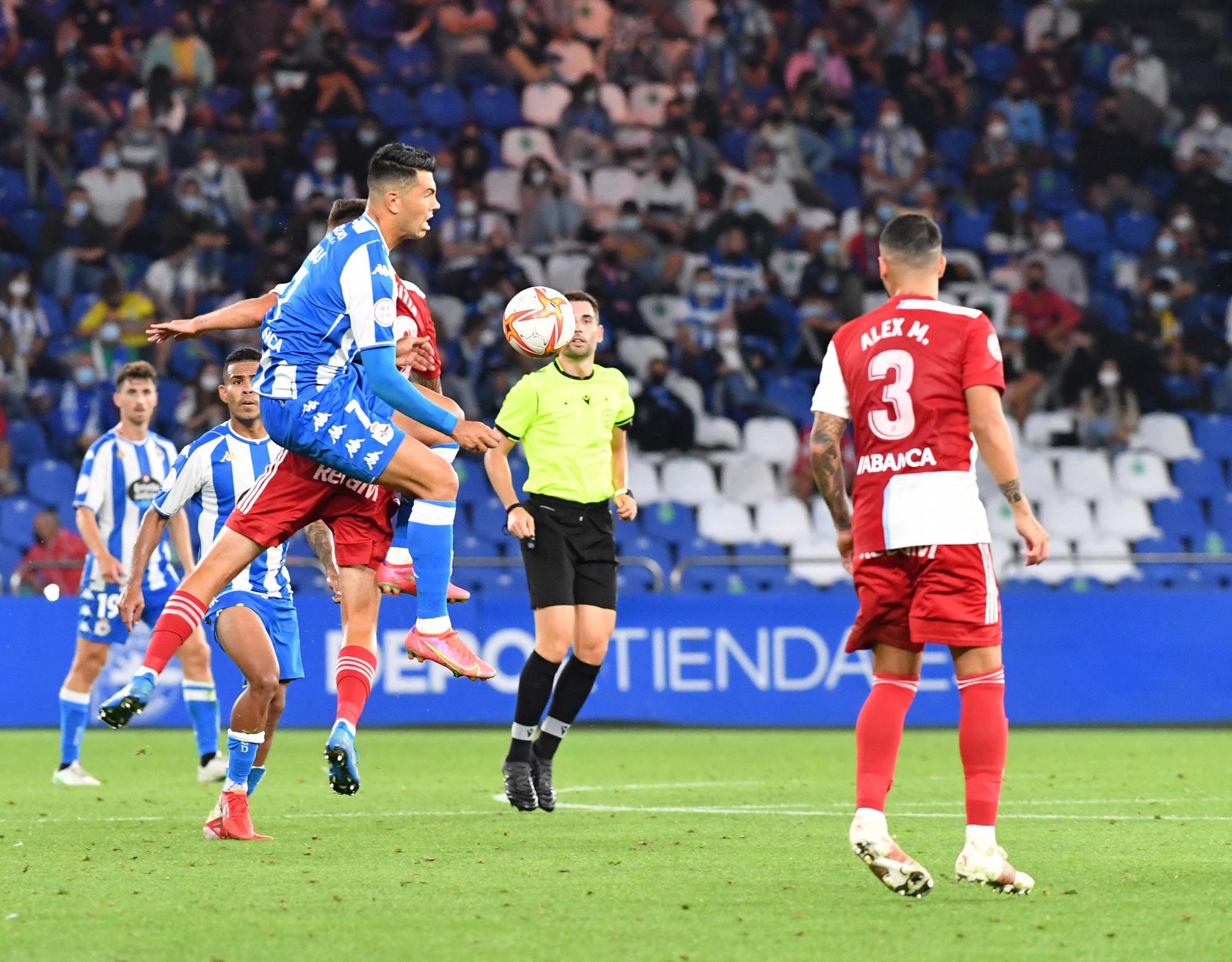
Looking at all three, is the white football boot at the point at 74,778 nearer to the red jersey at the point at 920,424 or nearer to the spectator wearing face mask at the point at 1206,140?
the red jersey at the point at 920,424

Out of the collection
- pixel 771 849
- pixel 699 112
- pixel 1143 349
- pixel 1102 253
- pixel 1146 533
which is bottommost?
pixel 771 849

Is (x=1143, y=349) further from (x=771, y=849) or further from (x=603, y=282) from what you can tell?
(x=771, y=849)

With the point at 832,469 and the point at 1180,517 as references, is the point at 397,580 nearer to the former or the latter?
the point at 832,469

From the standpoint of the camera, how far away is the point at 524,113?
73.4 feet

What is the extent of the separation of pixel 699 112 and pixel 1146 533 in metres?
7.51

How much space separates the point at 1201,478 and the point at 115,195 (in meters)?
12.0

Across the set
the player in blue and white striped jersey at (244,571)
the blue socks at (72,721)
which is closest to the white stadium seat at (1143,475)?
the blue socks at (72,721)

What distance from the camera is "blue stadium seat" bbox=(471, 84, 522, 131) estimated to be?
22484mm

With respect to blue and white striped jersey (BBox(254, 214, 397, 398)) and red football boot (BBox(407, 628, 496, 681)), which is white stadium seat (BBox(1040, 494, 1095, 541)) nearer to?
red football boot (BBox(407, 628, 496, 681))

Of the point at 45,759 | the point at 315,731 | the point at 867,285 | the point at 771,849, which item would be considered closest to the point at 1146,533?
the point at 867,285

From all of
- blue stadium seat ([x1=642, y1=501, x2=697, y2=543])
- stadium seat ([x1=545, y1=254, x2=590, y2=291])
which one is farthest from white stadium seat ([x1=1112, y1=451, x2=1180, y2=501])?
A: stadium seat ([x1=545, y1=254, x2=590, y2=291])

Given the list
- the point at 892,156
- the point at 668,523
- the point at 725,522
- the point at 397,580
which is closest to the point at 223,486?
the point at 397,580

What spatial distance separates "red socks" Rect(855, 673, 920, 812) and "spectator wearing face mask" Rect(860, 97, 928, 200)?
1621cm

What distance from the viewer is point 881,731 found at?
609cm
